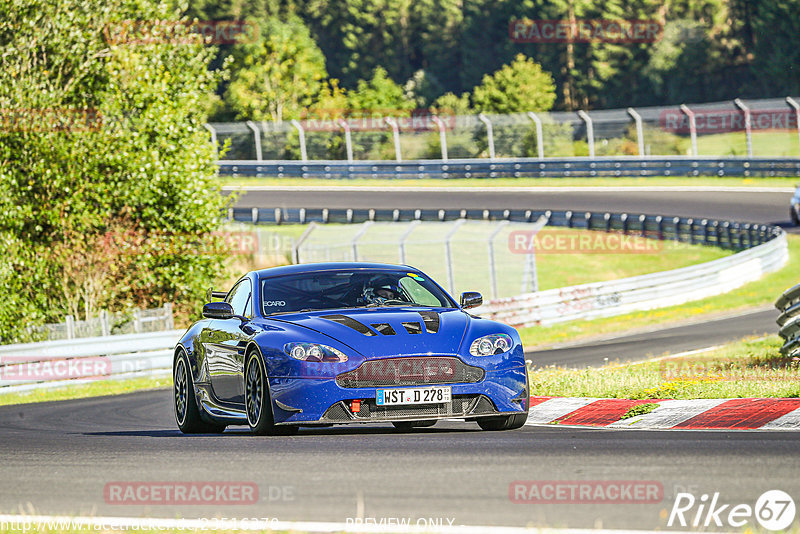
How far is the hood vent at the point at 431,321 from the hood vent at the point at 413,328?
59mm

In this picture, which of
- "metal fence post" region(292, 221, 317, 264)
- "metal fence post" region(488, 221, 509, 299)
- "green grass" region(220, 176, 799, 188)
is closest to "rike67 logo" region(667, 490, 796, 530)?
"metal fence post" region(488, 221, 509, 299)

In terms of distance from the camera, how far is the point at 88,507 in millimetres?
6453

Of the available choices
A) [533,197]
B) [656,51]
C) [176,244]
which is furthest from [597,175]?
[656,51]

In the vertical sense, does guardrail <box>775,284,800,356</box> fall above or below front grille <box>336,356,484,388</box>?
below

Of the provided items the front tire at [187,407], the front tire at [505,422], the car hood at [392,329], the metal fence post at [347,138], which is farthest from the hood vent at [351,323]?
the metal fence post at [347,138]

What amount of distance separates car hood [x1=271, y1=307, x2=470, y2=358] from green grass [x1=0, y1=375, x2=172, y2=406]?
10713mm

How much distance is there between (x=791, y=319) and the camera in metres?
13.9

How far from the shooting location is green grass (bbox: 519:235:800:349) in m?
25.8

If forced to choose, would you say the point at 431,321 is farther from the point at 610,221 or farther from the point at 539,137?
the point at 539,137

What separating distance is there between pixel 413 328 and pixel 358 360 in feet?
1.73

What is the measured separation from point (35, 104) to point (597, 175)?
29.1 meters

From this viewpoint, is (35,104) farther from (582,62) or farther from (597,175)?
(582,62)

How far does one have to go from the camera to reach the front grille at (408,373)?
8961 mm

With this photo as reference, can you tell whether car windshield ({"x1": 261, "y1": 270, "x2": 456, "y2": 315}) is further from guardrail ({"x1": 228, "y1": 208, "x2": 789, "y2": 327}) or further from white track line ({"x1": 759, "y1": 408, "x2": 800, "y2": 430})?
guardrail ({"x1": 228, "y1": 208, "x2": 789, "y2": 327})
